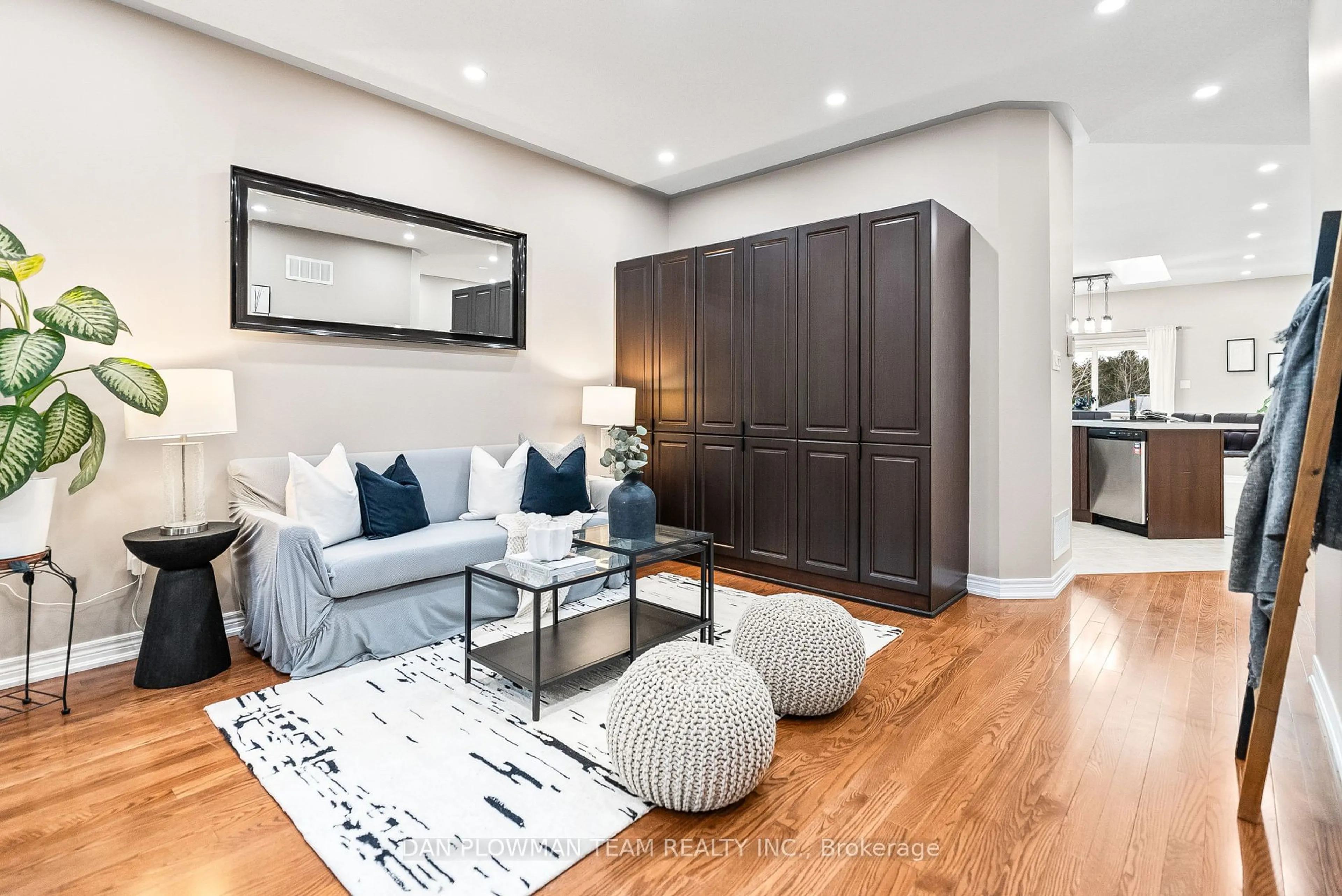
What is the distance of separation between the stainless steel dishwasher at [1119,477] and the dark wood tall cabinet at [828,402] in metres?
2.77

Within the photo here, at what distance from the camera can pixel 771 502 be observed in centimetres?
412

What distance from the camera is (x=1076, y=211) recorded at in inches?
232

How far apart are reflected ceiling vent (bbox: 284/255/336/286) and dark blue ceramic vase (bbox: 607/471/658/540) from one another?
1968 mm

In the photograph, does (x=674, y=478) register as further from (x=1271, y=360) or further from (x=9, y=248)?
(x=1271, y=360)

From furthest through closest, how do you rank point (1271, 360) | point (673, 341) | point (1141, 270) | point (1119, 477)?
point (1271, 360) → point (1141, 270) → point (1119, 477) → point (673, 341)

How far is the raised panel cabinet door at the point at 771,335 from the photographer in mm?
3986

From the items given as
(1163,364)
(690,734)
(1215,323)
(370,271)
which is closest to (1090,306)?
(1163,364)

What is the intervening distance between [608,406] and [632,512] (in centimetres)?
167

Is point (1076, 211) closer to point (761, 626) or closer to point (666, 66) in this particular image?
point (666, 66)

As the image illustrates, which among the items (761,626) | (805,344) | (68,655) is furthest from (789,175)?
(68,655)

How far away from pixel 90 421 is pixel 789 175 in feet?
13.8

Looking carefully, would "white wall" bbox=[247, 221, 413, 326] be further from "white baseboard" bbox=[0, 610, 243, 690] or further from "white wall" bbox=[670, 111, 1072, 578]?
"white wall" bbox=[670, 111, 1072, 578]

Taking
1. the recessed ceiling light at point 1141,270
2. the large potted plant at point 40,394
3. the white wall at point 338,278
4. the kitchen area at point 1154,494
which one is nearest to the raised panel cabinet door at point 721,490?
the white wall at point 338,278

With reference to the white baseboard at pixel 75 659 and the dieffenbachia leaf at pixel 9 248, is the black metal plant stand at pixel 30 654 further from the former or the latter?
the dieffenbachia leaf at pixel 9 248
